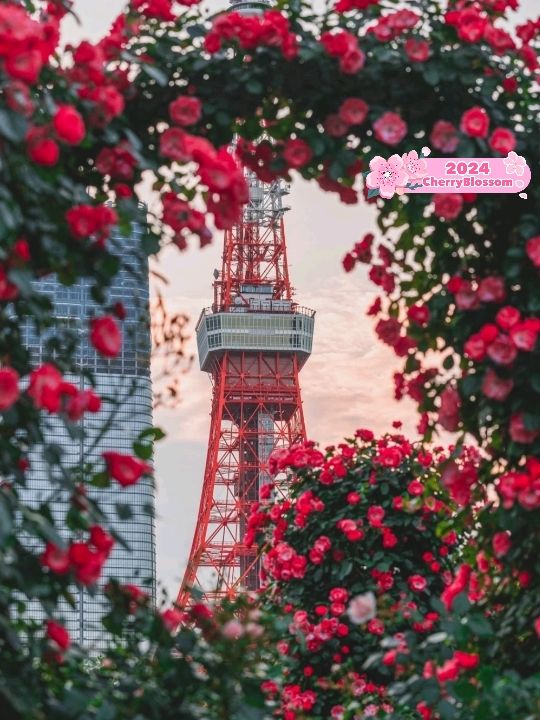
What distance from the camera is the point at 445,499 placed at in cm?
735

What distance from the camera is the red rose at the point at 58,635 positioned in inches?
134

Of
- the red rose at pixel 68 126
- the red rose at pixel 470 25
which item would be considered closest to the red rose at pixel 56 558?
the red rose at pixel 68 126

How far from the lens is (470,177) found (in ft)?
13.9

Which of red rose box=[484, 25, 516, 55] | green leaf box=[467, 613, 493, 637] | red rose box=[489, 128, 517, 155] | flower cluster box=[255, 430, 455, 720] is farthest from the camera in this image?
flower cluster box=[255, 430, 455, 720]

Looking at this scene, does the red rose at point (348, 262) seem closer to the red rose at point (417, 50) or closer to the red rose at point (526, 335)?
the red rose at point (417, 50)

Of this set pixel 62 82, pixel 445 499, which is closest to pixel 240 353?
pixel 445 499

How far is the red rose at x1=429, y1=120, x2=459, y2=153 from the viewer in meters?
4.08

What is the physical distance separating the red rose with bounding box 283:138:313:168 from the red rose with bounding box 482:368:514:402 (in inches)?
37.9

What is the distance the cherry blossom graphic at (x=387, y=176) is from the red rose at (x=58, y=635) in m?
1.87

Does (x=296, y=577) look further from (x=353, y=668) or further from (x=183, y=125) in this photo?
(x=183, y=125)

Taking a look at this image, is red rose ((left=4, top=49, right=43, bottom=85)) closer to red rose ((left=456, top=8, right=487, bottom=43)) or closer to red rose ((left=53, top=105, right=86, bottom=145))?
red rose ((left=53, top=105, right=86, bottom=145))

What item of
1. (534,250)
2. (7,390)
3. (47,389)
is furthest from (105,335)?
(534,250)

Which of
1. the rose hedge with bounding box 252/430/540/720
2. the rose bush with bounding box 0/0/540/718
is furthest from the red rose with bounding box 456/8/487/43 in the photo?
the rose hedge with bounding box 252/430/540/720

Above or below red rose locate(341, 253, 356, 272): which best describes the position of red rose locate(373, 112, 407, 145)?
above
